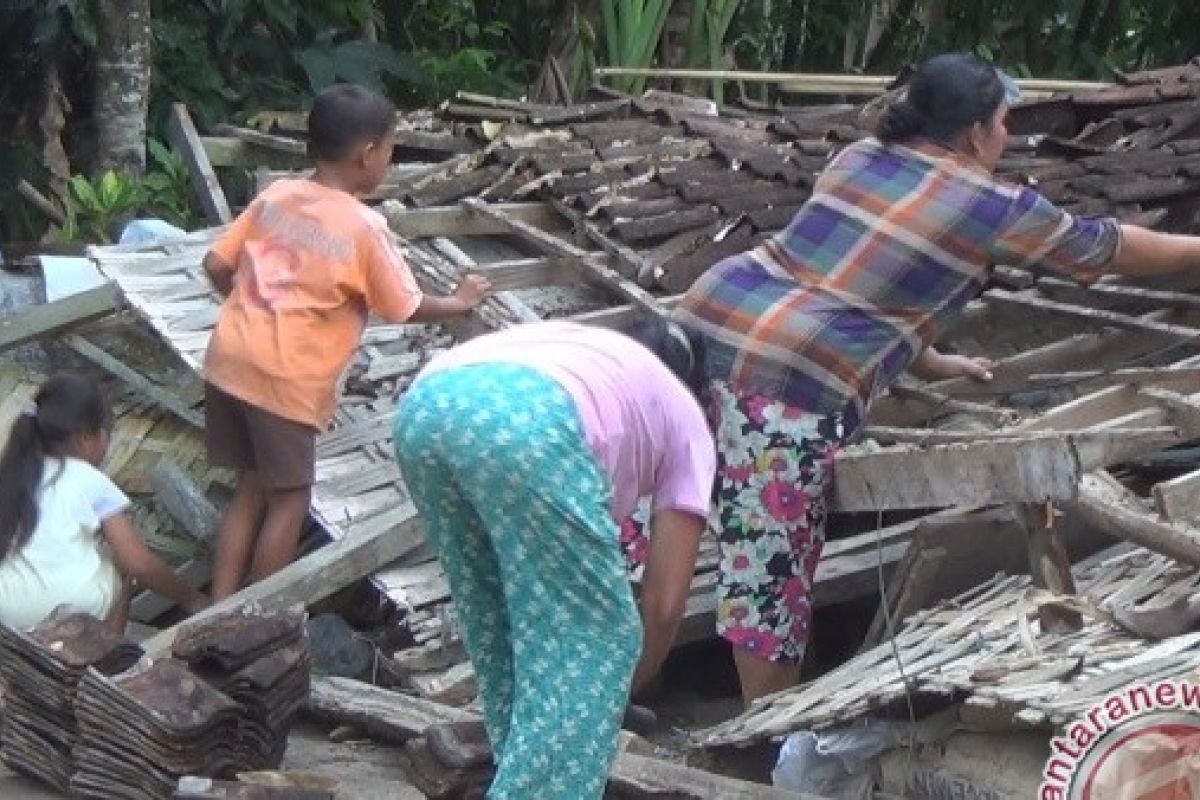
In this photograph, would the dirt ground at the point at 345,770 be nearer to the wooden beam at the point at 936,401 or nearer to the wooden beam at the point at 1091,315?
the wooden beam at the point at 936,401

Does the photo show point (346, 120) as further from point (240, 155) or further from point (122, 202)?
point (122, 202)

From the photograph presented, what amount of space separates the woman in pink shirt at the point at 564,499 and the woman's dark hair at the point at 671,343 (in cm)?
5

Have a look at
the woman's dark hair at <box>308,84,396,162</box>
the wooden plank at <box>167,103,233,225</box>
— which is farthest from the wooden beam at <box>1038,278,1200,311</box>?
the wooden plank at <box>167,103,233,225</box>

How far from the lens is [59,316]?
22.2 feet

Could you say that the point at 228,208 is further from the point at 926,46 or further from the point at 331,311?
the point at 926,46

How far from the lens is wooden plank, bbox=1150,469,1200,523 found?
436 centimetres

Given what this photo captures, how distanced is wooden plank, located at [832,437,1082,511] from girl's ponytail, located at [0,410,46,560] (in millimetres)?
2106

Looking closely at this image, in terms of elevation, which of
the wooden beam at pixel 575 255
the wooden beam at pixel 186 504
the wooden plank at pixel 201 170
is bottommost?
the wooden beam at pixel 186 504

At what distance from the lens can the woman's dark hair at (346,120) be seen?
5.73m

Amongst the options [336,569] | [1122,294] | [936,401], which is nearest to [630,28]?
[1122,294]

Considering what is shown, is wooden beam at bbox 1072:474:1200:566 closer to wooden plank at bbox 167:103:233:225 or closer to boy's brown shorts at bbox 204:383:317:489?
boy's brown shorts at bbox 204:383:317:489

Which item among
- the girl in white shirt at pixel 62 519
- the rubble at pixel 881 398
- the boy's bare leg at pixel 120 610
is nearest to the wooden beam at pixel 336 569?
the rubble at pixel 881 398

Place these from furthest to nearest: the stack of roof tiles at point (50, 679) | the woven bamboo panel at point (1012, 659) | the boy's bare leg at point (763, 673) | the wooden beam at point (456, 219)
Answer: the wooden beam at point (456, 219)
the stack of roof tiles at point (50, 679)
the boy's bare leg at point (763, 673)
the woven bamboo panel at point (1012, 659)

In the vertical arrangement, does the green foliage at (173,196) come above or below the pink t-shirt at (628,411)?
below
